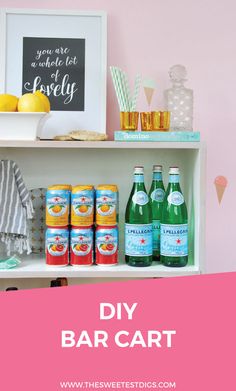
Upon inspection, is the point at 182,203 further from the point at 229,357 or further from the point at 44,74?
the point at 44,74

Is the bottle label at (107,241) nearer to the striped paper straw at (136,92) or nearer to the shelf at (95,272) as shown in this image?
the shelf at (95,272)

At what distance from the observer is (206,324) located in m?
1.37

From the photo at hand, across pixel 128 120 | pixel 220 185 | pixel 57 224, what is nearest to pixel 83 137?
pixel 128 120

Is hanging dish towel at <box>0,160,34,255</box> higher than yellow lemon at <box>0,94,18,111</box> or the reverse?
the reverse

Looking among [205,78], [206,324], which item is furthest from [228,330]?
[205,78]

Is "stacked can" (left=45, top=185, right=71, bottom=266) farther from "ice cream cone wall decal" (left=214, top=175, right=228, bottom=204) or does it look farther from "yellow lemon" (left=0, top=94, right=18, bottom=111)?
"ice cream cone wall decal" (left=214, top=175, right=228, bottom=204)

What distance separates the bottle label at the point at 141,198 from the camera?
55.2 inches

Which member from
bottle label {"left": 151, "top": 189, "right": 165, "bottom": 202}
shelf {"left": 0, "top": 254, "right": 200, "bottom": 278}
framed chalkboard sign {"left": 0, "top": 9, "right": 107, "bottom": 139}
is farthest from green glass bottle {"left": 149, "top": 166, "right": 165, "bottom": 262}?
framed chalkboard sign {"left": 0, "top": 9, "right": 107, "bottom": 139}

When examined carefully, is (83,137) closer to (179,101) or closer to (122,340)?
(179,101)

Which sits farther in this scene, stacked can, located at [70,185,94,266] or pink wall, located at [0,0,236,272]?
pink wall, located at [0,0,236,272]

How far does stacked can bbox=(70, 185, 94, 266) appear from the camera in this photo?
138 centimetres

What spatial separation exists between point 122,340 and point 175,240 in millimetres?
294

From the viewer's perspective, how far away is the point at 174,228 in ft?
4.50

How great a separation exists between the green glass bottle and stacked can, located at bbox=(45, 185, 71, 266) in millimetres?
247
